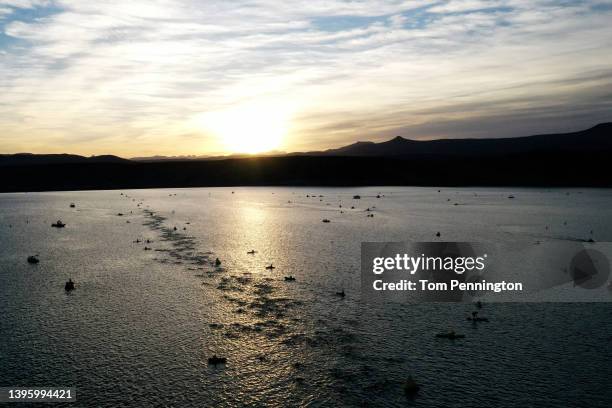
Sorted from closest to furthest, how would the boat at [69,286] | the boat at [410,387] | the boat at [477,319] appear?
the boat at [410,387] → the boat at [477,319] → the boat at [69,286]

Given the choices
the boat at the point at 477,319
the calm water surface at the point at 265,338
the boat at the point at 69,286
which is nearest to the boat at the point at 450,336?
the calm water surface at the point at 265,338

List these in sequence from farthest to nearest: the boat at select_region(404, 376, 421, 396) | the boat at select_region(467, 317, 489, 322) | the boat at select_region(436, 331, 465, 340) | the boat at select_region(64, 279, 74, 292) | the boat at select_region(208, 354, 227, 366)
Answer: the boat at select_region(64, 279, 74, 292) < the boat at select_region(467, 317, 489, 322) < the boat at select_region(436, 331, 465, 340) < the boat at select_region(208, 354, 227, 366) < the boat at select_region(404, 376, 421, 396)

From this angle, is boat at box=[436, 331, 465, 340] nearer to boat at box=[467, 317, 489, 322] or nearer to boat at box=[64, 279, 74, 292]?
boat at box=[467, 317, 489, 322]

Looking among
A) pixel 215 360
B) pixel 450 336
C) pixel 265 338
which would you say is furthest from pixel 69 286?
pixel 450 336

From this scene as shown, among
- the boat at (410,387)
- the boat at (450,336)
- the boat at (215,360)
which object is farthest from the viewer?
the boat at (450,336)

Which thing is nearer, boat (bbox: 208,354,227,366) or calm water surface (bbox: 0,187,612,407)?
calm water surface (bbox: 0,187,612,407)

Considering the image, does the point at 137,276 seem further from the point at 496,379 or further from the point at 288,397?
the point at 496,379

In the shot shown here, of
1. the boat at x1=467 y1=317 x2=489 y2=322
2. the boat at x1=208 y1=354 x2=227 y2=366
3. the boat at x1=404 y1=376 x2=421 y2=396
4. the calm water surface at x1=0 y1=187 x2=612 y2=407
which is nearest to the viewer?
the boat at x1=404 y1=376 x2=421 y2=396

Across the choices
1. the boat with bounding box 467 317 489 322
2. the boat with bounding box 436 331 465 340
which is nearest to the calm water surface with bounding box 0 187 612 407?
the boat with bounding box 436 331 465 340

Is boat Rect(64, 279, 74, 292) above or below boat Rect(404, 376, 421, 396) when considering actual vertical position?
above

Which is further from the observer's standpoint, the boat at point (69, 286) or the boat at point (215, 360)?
the boat at point (69, 286)

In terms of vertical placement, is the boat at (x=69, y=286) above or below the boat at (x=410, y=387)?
above

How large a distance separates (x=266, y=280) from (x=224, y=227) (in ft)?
163

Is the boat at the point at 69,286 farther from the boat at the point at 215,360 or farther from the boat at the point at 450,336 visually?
the boat at the point at 450,336
